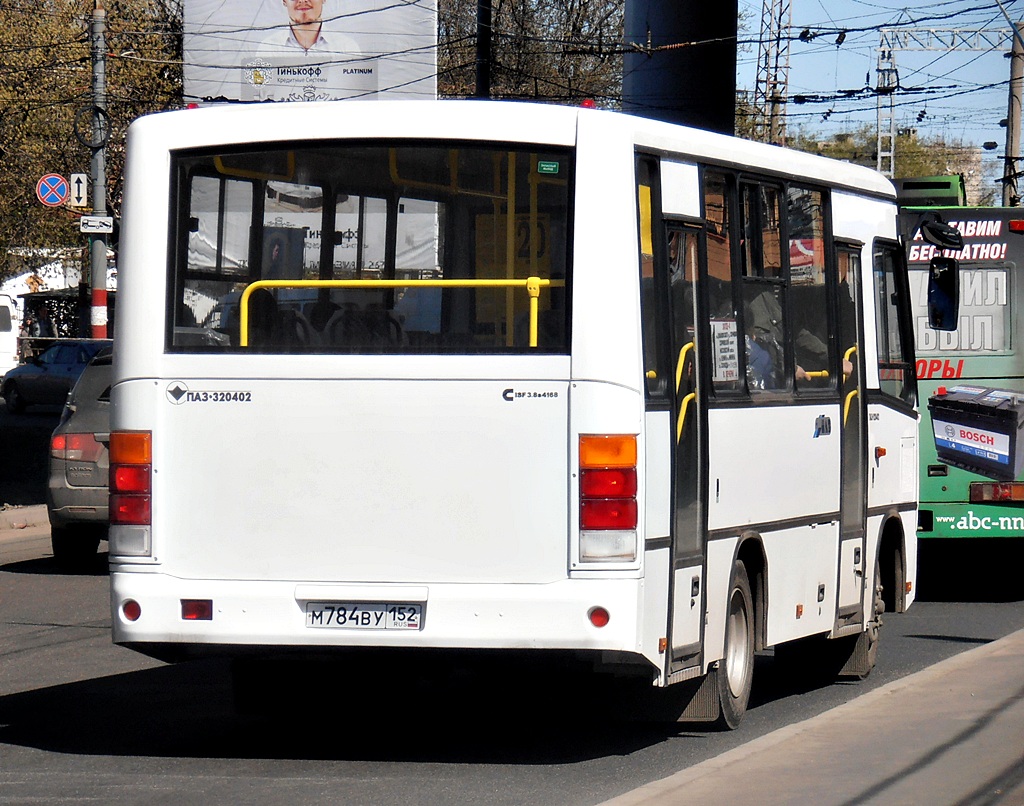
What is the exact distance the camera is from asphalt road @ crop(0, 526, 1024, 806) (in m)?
7.02

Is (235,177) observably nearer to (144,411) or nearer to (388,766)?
(144,411)

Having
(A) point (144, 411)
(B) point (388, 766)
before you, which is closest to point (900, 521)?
(B) point (388, 766)

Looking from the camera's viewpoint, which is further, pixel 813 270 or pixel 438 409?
pixel 813 270

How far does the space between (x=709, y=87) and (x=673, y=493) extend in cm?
2714

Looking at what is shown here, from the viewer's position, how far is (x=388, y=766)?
24.8ft

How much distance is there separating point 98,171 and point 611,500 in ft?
84.1

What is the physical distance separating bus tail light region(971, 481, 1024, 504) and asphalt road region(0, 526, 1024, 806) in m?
2.87

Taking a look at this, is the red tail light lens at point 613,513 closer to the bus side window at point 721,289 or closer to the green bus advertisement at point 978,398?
the bus side window at point 721,289

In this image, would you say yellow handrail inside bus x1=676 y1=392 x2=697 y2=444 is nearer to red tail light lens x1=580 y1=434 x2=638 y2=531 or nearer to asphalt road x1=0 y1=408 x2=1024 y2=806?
red tail light lens x1=580 y1=434 x2=638 y2=531

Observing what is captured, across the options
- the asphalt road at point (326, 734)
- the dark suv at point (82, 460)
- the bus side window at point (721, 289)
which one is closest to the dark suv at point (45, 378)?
the dark suv at point (82, 460)

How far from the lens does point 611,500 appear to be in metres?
7.02

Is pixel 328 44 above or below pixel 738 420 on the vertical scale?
above

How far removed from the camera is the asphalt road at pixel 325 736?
702 cm

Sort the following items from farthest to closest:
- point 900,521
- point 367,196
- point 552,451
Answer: point 900,521, point 367,196, point 552,451
